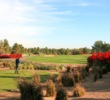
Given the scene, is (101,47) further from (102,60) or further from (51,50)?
(102,60)

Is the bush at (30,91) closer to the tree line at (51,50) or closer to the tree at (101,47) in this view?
the tree line at (51,50)

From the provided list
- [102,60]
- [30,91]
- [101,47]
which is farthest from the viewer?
[101,47]

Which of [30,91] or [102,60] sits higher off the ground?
[102,60]

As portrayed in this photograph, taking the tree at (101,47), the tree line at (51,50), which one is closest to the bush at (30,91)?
the tree line at (51,50)

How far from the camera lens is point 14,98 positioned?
17.4 m

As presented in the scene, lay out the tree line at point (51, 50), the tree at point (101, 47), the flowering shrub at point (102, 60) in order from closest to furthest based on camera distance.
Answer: the flowering shrub at point (102, 60) → the tree line at point (51, 50) → the tree at point (101, 47)

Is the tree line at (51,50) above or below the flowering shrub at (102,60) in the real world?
above

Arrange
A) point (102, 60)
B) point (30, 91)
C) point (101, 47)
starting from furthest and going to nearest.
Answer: point (101, 47) → point (102, 60) → point (30, 91)

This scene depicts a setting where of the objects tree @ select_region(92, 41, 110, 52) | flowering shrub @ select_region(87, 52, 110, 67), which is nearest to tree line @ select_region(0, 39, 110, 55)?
tree @ select_region(92, 41, 110, 52)

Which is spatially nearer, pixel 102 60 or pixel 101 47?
pixel 102 60

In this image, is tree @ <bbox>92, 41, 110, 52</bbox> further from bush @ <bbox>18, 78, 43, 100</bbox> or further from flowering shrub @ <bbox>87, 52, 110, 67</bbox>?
bush @ <bbox>18, 78, 43, 100</bbox>

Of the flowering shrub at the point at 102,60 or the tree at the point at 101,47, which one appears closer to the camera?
the flowering shrub at the point at 102,60

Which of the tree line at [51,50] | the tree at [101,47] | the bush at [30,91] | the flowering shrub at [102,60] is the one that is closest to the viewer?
the bush at [30,91]

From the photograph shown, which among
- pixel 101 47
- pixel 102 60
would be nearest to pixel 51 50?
pixel 101 47
